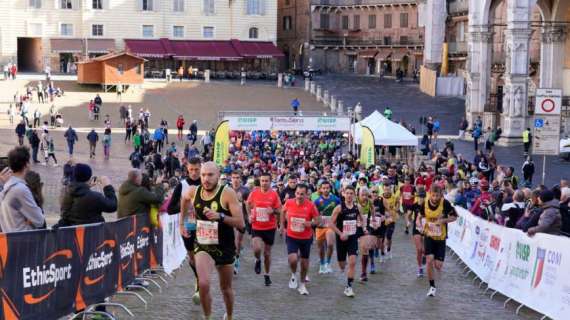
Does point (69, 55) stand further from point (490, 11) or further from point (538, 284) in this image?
point (538, 284)

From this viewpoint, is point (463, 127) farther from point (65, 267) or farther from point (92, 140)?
point (65, 267)

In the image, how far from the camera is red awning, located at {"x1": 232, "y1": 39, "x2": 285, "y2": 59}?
8069 centimetres

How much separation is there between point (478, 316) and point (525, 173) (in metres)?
17.4

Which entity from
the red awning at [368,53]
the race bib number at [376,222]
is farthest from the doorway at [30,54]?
the race bib number at [376,222]

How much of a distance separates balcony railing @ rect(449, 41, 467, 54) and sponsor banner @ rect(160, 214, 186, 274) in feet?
179

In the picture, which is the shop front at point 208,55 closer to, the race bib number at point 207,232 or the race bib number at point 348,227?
the race bib number at point 348,227

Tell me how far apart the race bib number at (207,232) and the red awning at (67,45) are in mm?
68724

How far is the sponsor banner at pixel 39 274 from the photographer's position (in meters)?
9.35

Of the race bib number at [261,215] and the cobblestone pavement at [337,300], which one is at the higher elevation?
the race bib number at [261,215]

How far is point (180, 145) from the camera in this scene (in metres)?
45.9

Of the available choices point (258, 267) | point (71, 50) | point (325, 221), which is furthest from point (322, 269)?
point (71, 50)

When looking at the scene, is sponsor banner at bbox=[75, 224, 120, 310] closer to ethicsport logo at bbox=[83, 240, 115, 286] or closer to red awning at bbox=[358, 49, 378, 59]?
ethicsport logo at bbox=[83, 240, 115, 286]

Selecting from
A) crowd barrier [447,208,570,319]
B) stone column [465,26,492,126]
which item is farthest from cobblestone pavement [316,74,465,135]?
crowd barrier [447,208,570,319]

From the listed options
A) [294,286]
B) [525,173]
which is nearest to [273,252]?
[294,286]
